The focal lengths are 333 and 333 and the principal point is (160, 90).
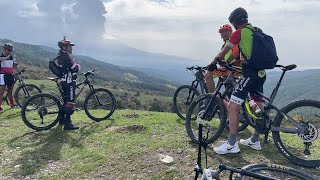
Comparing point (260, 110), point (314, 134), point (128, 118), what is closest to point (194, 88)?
point (128, 118)

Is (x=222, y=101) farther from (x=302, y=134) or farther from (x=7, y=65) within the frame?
(x=7, y=65)

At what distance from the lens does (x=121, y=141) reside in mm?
10359

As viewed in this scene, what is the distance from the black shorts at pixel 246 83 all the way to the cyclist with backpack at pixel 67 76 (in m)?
6.65

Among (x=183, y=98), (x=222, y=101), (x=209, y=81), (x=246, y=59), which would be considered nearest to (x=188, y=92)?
(x=183, y=98)

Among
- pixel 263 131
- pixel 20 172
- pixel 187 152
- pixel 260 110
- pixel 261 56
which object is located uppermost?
pixel 261 56

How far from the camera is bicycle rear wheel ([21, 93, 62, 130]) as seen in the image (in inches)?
477

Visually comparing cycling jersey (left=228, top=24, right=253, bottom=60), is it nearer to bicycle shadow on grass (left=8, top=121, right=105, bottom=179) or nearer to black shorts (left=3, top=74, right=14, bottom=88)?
bicycle shadow on grass (left=8, top=121, right=105, bottom=179)

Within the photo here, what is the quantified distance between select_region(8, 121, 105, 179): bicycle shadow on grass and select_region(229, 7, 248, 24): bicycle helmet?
580 cm

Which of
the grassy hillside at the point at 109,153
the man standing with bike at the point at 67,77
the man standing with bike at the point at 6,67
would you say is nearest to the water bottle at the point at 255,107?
the grassy hillside at the point at 109,153

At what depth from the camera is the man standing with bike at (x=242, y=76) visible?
767cm

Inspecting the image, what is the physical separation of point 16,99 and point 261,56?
602 inches

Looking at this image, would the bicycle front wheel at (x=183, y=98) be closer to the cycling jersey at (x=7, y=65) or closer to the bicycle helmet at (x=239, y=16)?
the bicycle helmet at (x=239, y=16)

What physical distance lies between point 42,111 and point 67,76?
1.57m

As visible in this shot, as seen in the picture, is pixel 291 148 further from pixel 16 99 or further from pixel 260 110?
pixel 16 99
